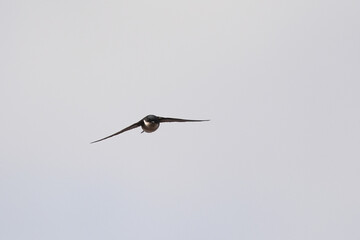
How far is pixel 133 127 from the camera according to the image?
48469mm

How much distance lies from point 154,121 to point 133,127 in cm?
340

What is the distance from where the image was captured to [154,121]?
154 feet
